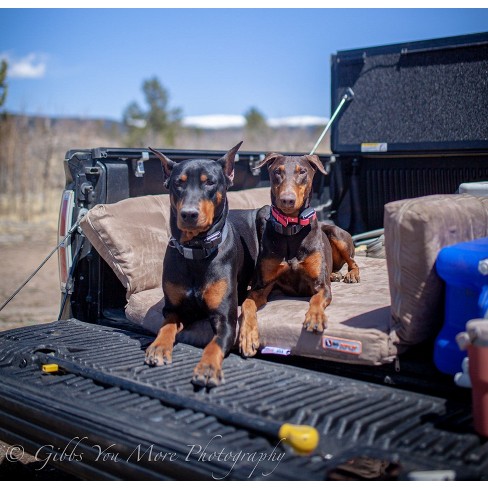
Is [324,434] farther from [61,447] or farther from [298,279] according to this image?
[298,279]

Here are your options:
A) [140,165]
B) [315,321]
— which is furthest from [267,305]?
[140,165]

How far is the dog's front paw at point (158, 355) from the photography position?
3088mm

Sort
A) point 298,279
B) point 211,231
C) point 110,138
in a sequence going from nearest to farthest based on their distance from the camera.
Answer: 1. point 211,231
2. point 298,279
3. point 110,138

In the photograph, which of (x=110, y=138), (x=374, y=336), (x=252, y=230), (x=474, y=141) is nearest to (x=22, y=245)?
(x=252, y=230)

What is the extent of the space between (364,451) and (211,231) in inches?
68.6

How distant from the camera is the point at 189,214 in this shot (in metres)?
3.28

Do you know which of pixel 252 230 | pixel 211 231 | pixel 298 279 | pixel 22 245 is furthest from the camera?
pixel 22 245

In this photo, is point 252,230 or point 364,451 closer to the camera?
point 364,451

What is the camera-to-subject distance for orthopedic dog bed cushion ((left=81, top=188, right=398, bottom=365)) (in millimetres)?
2980

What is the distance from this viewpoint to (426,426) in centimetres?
228

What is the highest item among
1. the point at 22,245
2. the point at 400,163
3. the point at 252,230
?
the point at 400,163

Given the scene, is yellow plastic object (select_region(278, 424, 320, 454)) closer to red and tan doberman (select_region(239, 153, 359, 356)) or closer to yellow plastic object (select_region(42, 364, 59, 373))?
yellow plastic object (select_region(42, 364, 59, 373))

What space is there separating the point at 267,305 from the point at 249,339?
59cm

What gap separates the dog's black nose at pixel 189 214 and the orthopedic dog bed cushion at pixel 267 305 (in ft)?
2.20
